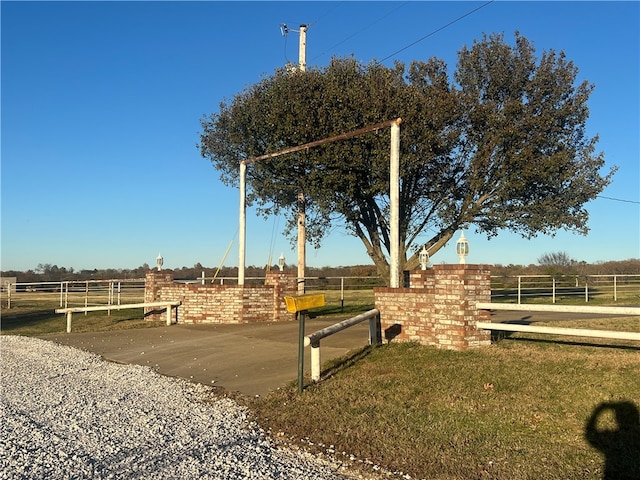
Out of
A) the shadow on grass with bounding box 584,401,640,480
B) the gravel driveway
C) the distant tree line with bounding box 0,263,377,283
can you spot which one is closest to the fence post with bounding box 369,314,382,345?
the gravel driveway

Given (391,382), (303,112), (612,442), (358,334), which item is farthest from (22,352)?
(612,442)

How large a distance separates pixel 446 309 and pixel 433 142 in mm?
8856

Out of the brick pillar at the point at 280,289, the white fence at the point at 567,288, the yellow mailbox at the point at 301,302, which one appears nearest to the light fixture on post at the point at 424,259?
the brick pillar at the point at 280,289

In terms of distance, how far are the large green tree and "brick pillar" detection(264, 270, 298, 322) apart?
2.58m

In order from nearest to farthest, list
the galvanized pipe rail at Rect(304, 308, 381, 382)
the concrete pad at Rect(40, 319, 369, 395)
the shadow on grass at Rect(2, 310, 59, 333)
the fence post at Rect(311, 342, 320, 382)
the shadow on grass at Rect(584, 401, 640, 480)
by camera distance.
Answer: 1. the shadow on grass at Rect(584, 401, 640, 480)
2. the galvanized pipe rail at Rect(304, 308, 381, 382)
3. the fence post at Rect(311, 342, 320, 382)
4. the concrete pad at Rect(40, 319, 369, 395)
5. the shadow on grass at Rect(2, 310, 59, 333)

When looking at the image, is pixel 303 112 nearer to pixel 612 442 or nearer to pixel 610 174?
pixel 610 174

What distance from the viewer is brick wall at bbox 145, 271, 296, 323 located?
15664 mm

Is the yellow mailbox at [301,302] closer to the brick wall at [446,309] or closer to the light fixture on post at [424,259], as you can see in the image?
the brick wall at [446,309]

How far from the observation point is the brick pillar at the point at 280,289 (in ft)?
53.3

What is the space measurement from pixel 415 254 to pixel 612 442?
46.8 ft

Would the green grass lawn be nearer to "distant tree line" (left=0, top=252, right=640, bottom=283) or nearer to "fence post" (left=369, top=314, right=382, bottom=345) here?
"fence post" (left=369, top=314, right=382, bottom=345)

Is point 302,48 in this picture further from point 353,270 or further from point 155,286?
point 353,270

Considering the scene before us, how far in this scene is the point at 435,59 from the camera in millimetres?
18906

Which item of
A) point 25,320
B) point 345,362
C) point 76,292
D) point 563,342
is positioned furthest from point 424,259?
point 76,292
